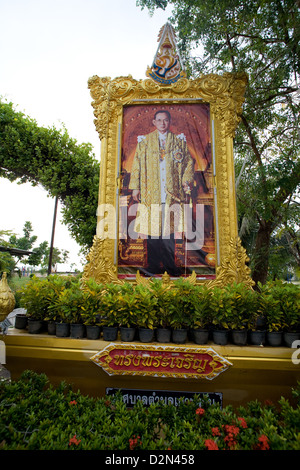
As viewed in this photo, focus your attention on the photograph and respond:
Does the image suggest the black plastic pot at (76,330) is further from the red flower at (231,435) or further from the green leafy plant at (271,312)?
the green leafy plant at (271,312)

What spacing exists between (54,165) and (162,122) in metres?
3.32

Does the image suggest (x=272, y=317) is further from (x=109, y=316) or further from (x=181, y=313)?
(x=109, y=316)

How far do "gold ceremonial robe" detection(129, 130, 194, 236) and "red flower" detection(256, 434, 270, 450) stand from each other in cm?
320

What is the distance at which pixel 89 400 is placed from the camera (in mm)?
2203

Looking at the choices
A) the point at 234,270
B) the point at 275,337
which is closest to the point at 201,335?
the point at 275,337

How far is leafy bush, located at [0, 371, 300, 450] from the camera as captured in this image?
1.68 meters

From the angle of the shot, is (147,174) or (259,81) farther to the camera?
(259,81)

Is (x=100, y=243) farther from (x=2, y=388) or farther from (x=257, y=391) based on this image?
(x=257, y=391)

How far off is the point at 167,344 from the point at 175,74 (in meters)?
Answer: 4.72

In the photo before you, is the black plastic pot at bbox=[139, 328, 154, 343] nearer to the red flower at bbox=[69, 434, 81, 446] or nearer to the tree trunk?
the red flower at bbox=[69, 434, 81, 446]

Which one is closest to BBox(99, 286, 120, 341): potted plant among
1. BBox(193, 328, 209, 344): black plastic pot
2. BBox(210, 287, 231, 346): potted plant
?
BBox(193, 328, 209, 344): black plastic pot

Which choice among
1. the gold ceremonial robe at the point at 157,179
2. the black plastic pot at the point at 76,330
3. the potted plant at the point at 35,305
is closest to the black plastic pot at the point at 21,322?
the potted plant at the point at 35,305
